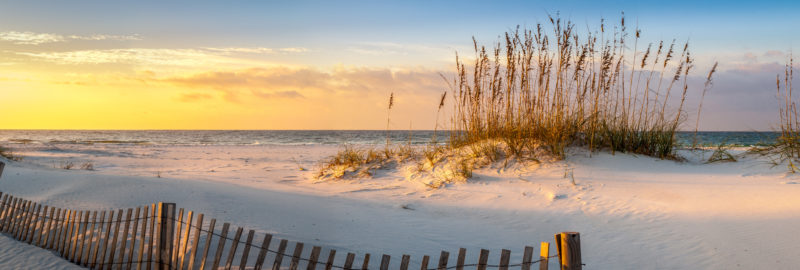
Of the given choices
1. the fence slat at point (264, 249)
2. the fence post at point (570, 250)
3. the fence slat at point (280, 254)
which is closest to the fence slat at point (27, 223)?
the fence slat at point (264, 249)

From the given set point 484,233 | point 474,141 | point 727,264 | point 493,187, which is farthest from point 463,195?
point 727,264

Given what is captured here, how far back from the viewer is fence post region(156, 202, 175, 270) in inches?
128

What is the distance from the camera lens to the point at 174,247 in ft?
10.8

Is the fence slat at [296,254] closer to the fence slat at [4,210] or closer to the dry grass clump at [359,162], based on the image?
the fence slat at [4,210]

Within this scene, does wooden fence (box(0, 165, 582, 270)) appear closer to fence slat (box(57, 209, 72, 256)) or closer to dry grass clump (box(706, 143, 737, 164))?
fence slat (box(57, 209, 72, 256))

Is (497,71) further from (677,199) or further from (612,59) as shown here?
(677,199)

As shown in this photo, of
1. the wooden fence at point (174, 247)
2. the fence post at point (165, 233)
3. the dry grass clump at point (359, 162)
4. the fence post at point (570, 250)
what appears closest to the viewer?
the fence post at point (570, 250)

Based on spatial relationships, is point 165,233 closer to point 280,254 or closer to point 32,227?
point 280,254

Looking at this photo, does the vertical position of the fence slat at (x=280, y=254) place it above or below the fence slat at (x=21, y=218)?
above

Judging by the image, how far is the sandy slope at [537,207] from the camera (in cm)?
434

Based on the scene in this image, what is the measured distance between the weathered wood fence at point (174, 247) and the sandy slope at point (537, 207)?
1.83ft

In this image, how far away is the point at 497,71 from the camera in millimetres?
7730

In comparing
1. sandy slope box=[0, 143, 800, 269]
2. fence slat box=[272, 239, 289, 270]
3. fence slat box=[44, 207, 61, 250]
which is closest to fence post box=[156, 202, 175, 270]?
fence slat box=[272, 239, 289, 270]

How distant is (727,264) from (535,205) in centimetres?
215
